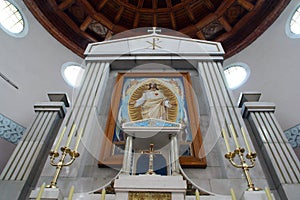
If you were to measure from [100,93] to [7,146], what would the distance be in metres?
3.02

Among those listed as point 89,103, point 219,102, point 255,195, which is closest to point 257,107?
point 219,102

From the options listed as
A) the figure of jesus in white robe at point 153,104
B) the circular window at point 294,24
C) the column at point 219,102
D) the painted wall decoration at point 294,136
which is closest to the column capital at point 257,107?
the column at point 219,102

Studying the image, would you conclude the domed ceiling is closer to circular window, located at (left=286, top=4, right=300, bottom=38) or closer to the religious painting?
circular window, located at (left=286, top=4, right=300, bottom=38)

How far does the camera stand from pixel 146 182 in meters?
2.68

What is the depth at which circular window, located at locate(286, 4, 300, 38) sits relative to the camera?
27.1 feet

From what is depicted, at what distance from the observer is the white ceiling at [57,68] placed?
23.4ft

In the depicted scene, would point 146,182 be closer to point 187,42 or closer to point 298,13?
point 187,42

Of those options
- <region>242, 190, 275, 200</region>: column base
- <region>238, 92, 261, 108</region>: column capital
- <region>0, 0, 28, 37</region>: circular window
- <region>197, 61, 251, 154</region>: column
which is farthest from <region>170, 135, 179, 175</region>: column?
<region>0, 0, 28, 37</region>: circular window

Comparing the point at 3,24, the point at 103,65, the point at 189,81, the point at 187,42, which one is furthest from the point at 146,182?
the point at 3,24

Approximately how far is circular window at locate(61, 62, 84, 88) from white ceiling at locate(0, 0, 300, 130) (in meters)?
0.20

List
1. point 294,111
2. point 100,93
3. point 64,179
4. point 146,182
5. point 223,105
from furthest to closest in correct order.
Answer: point 294,111
point 100,93
point 223,105
point 64,179
point 146,182

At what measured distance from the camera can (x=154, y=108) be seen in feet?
15.4

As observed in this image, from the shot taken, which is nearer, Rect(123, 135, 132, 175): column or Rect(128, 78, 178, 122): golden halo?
Rect(123, 135, 132, 175): column

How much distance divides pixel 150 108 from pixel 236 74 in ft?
19.3
